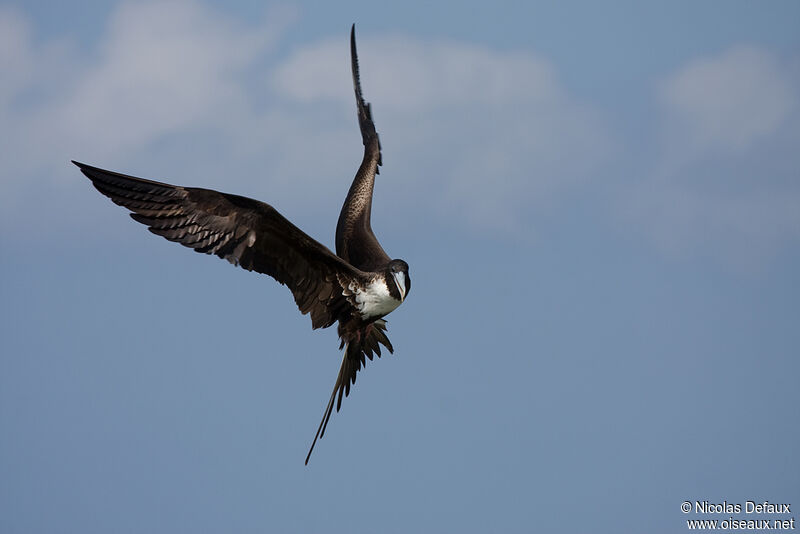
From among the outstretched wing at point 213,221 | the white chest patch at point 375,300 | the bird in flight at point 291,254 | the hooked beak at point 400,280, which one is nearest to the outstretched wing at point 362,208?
the bird in flight at point 291,254

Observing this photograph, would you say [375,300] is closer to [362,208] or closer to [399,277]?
[399,277]

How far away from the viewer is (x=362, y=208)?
13.1 metres

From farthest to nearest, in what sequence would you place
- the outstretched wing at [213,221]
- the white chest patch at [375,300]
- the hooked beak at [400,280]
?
the white chest patch at [375,300]
the hooked beak at [400,280]
the outstretched wing at [213,221]

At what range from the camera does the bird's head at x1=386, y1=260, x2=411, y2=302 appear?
35.0 ft

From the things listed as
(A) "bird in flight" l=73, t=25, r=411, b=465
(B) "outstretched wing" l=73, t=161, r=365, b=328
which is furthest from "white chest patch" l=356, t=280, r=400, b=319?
(B) "outstretched wing" l=73, t=161, r=365, b=328

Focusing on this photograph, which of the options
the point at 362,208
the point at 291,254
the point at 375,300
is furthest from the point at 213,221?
the point at 362,208

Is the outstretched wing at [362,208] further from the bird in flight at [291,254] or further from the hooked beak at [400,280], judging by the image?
the hooked beak at [400,280]

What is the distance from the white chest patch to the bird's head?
10cm

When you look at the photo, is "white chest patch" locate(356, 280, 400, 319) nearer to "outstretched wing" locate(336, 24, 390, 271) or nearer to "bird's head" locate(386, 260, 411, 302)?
"bird's head" locate(386, 260, 411, 302)

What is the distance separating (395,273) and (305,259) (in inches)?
A: 33.8

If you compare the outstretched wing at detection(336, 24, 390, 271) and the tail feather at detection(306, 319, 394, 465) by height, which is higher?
the outstretched wing at detection(336, 24, 390, 271)

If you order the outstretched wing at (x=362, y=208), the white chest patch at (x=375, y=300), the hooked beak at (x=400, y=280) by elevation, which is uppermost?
the outstretched wing at (x=362, y=208)

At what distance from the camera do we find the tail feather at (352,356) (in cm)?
1109

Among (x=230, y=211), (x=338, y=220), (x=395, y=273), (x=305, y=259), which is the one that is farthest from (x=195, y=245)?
(x=338, y=220)
